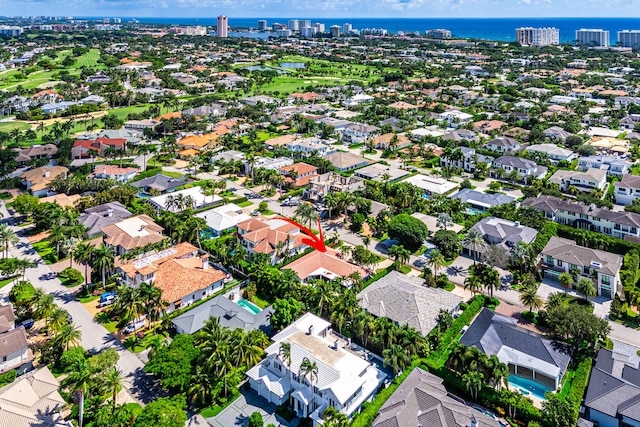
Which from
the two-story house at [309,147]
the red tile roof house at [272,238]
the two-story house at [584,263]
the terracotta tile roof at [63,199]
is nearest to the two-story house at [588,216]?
the two-story house at [584,263]

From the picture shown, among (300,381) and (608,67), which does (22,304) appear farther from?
(608,67)

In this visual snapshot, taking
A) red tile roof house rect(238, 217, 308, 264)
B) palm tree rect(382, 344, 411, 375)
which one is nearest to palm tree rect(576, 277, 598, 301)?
palm tree rect(382, 344, 411, 375)

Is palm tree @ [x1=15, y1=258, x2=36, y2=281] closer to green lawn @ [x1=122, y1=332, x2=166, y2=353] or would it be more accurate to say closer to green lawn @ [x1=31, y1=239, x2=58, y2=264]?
green lawn @ [x1=31, y1=239, x2=58, y2=264]

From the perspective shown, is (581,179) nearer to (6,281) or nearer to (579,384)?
(579,384)

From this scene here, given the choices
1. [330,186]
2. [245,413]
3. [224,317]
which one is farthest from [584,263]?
[245,413]

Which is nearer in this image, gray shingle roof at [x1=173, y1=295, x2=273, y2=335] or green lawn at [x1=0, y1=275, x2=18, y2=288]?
gray shingle roof at [x1=173, y1=295, x2=273, y2=335]

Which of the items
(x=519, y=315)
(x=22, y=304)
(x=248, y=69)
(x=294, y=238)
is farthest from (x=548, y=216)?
(x=248, y=69)

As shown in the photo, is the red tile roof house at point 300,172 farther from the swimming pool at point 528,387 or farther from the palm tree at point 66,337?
the swimming pool at point 528,387
